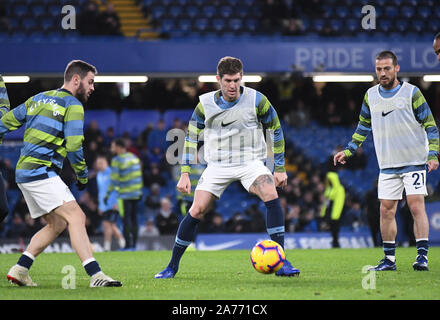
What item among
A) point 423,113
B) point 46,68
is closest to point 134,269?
point 423,113

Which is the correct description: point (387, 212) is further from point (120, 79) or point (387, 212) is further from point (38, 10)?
point (38, 10)

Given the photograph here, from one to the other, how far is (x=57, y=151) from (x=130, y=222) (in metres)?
8.29

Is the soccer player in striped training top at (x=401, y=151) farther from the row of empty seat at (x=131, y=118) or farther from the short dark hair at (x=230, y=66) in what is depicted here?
the row of empty seat at (x=131, y=118)

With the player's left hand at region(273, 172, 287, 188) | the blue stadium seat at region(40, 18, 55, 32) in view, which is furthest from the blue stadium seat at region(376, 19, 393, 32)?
the player's left hand at region(273, 172, 287, 188)

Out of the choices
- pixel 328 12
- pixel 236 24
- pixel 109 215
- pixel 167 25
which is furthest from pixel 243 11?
pixel 109 215

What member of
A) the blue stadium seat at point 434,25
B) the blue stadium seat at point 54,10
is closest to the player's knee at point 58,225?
the blue stadium seat at point 54,10

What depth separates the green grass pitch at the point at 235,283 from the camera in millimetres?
5910

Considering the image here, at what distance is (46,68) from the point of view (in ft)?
60.2

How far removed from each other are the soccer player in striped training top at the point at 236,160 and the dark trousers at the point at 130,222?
23.8 feet

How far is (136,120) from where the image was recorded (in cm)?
2166

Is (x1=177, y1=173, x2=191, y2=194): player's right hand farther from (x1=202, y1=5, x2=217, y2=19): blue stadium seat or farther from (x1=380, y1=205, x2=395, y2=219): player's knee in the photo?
(x1=202, y1=5, x2=217, y2=19): blue stadium seat
